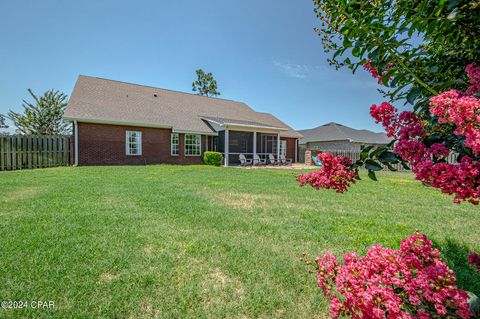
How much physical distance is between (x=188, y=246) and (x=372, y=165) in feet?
8.61

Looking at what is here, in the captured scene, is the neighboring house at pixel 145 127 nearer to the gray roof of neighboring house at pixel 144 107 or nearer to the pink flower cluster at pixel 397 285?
the gray roof of neighboring house at pixel 144 107

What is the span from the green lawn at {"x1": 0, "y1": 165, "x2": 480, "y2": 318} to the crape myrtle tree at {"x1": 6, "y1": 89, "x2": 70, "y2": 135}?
26453 millimetres

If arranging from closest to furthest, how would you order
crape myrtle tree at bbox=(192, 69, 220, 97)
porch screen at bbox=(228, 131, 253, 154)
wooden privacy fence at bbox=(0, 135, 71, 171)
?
1. wooden privacy fence at bbox=(0, 135, 71, 171)
2. porch screen at bbox=(228, 131, 253, 154)
3. crape myrtle tree at bbox=(192, 69, 220, 97)

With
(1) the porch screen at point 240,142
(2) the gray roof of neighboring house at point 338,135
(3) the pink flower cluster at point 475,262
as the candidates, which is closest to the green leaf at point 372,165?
(3) the pink flower cluster at point 475,262

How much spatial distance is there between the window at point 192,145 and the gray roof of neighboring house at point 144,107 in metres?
0.66

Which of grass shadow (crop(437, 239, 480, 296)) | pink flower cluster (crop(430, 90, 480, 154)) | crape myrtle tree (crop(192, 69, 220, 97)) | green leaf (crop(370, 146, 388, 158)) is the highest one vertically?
crape myrtle tree (crop(192, 69, 220, 97))

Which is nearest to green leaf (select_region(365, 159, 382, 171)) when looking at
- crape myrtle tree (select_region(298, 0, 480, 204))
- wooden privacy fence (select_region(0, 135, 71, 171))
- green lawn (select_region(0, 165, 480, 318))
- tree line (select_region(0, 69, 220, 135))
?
crape myrtle tree (select_region(298, 0, 480, 204))

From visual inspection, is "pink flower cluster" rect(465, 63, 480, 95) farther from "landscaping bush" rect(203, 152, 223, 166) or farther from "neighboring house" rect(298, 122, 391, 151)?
"neighboring house" rect(298, 122, 391, 151)

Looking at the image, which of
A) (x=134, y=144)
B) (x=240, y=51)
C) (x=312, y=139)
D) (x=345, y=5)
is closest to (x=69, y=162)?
(x=134, y=144)

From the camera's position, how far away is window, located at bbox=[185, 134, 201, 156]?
17.2 m

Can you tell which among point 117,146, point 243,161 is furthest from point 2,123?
point 243,161

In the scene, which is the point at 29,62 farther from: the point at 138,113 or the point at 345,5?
the point at 345,5

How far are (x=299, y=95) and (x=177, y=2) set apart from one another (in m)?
11.5

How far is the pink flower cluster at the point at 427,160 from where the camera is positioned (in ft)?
3.33
